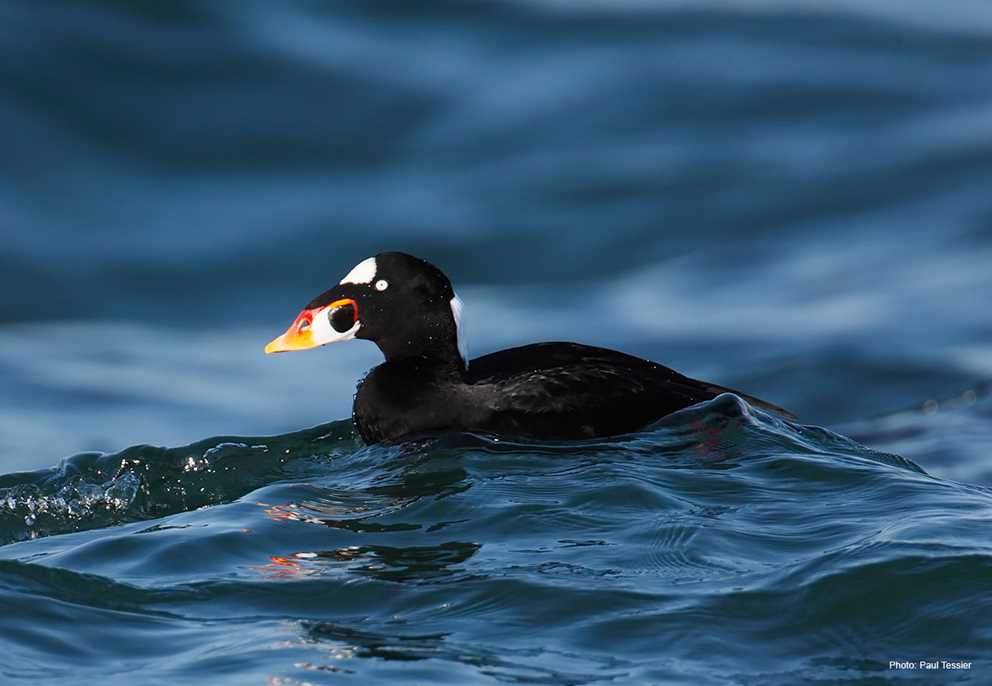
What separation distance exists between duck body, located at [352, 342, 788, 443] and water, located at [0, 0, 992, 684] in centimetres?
15

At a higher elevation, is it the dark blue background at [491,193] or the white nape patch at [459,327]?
the dark blue background at [491,193]

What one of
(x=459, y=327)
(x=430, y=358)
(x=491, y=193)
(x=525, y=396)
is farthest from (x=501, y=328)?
(x=525, y=396)

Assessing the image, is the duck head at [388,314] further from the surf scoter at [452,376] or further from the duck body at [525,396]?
the duck body at [525,396]

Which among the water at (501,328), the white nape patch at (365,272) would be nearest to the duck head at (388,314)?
the white nape patch at (365,272)

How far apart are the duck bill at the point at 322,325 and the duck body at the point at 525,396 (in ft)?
0.79

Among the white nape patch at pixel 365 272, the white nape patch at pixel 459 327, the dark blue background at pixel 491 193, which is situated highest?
the dark blue background at pixel 491 193

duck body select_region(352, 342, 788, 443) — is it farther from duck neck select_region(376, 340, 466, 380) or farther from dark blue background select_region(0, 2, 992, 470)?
dark blue background select_region(0, 2, 992, 470)

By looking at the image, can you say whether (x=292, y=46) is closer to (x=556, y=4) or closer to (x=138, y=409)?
(x=556, y=4)

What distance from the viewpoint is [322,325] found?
7.09 m

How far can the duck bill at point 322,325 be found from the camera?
708cm

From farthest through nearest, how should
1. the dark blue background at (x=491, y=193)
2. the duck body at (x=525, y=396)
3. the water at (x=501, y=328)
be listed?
the dark blue background at (x=491, y=193) < the duck body at (x=525, y=396) < the water at (x=501, y=328)

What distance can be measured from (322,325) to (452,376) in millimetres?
621

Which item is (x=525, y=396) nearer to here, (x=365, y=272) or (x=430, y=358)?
(x=430, y=358)

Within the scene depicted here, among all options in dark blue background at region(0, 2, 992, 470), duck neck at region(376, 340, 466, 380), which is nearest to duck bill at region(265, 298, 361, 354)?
duck neck at region(376, 340, 466, 380)
